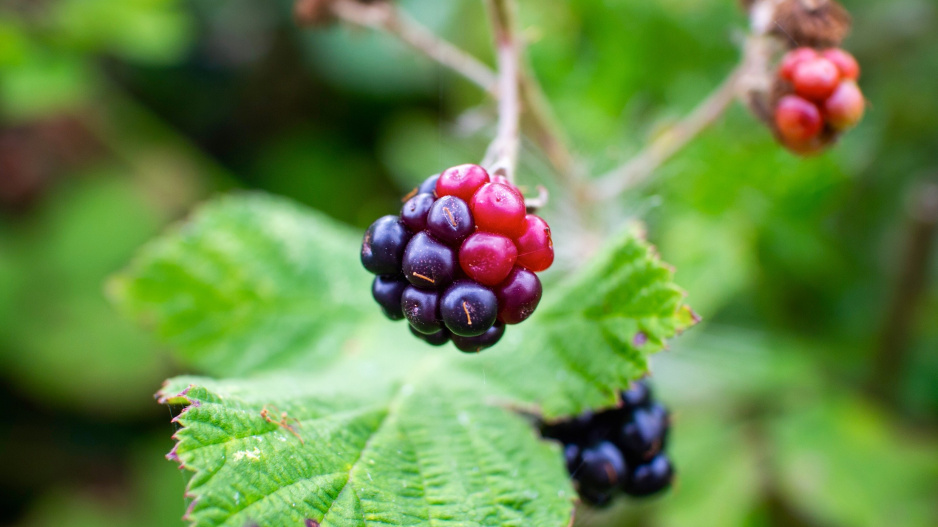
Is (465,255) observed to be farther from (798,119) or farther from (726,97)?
(726,97)

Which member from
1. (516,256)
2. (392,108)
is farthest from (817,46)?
(392,108)

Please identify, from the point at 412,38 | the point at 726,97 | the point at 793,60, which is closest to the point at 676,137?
the point at 726,97

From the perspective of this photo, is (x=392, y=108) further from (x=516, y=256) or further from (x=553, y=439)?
(x=516, y=256)

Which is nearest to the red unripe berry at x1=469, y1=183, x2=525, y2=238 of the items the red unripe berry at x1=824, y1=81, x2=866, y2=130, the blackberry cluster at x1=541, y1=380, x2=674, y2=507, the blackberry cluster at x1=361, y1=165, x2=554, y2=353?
the blackberry cluster at x1=361, y1=165, x2=554, y2=353

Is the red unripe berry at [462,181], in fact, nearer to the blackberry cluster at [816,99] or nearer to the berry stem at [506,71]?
the berry stem at [506,71]

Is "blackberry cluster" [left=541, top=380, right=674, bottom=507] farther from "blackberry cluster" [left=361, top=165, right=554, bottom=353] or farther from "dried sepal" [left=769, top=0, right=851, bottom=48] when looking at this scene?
"dried sepal" [left=769, top=0, right=851, bottom=48]

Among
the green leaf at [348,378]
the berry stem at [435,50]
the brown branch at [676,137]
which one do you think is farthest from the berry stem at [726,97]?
the green leaf at [348,378]
